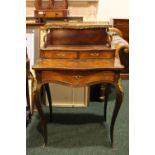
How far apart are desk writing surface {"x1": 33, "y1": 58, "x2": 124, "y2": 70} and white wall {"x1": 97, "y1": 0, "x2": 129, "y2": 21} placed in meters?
3.91

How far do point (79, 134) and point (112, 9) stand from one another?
4.02 m

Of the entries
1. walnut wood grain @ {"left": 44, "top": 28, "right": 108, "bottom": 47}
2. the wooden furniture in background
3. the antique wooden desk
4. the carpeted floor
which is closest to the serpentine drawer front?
the antique wooden desk

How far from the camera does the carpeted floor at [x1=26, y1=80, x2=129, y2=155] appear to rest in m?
2.49

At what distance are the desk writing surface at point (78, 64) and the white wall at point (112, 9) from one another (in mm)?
3914

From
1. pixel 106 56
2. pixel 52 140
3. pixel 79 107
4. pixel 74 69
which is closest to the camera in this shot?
pixel 74 69

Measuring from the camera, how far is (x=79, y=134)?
2814 millimetres

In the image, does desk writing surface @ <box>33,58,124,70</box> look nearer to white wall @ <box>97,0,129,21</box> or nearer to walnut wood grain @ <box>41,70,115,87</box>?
walnut wood grain @ <box>41,70,115,87</box>

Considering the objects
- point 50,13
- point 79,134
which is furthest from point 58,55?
point 50,13

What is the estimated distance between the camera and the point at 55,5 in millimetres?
6020

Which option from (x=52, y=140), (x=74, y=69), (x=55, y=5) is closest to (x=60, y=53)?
(x=74, y=69)

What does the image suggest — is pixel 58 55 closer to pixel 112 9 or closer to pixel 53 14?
pixel 53 14

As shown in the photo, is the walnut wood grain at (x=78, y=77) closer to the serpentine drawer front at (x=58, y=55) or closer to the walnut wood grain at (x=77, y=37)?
the serpentine drawer front at (x=58, y=55)
